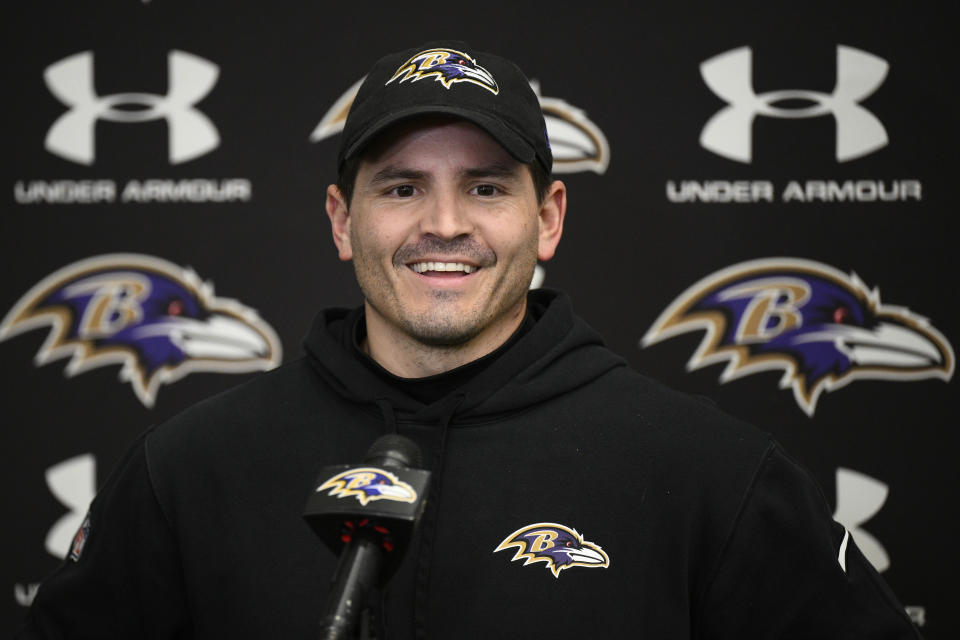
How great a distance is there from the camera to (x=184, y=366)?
2.05 metres

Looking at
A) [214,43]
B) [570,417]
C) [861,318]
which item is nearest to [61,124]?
[214,43]

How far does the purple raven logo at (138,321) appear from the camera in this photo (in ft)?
6.73

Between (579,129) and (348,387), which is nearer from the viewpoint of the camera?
(348,387)

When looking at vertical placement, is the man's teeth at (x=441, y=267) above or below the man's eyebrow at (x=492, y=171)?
below

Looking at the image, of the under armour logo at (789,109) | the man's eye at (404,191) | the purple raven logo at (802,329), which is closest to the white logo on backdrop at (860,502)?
the purple raven logo at (802,329)

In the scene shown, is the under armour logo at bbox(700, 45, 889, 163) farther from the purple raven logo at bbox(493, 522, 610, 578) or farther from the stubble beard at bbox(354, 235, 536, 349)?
the purple raven logo at bbox(493, 522, 610, 578)

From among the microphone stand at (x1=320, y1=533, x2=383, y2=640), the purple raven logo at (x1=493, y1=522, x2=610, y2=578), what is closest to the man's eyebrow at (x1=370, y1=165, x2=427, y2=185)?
the purple raven logo at (x1=493, y1=522, x2=610, y2=578)

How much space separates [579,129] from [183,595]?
1.22 meters

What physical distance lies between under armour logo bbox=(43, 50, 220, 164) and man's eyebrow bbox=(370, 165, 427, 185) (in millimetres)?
990

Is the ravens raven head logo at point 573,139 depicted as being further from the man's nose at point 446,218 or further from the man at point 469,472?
the man's nose at point 446,218

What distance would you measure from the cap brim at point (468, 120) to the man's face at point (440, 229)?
0.09 feet

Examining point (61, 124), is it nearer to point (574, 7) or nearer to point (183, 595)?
point (574, 7)

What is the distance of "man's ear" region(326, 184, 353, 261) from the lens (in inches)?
50.3

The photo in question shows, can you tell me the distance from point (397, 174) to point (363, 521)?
0.55 metres
